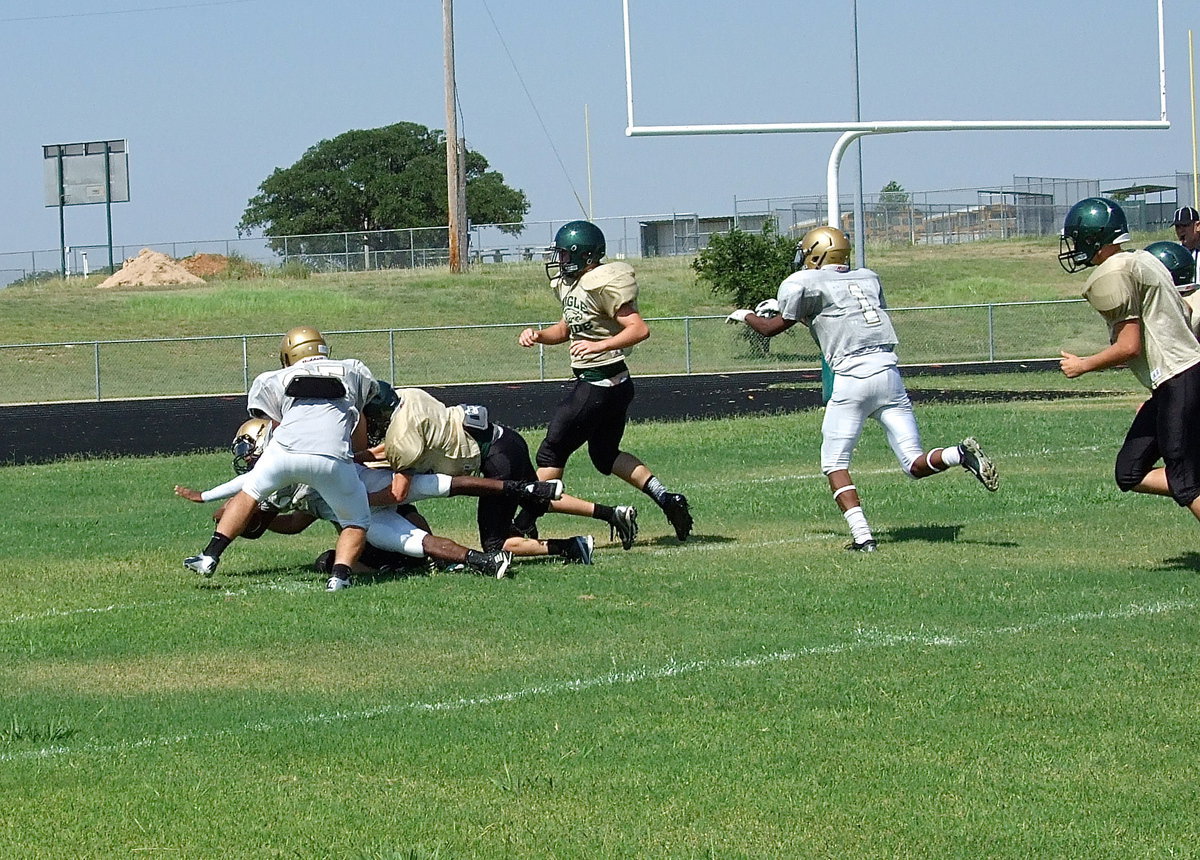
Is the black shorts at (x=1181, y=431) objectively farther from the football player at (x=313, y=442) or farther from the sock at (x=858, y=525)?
the football player at (x=313, y=442)

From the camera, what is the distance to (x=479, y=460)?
31.1 feet

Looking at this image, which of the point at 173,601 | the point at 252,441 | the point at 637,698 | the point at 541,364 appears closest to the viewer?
the point at 637,698

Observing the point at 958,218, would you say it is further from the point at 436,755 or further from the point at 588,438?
the point at 436,755

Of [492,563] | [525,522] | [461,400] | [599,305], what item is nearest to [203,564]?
[492,563]

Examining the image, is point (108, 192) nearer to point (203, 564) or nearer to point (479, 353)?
point (479, 353)

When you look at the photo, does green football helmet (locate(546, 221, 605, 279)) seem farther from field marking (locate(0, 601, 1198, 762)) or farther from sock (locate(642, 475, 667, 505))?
field marking (locate(0, 601, 1198, 762))

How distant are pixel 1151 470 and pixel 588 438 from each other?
3293 millimetres

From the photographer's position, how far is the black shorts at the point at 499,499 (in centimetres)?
952

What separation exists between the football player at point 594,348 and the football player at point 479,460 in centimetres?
30

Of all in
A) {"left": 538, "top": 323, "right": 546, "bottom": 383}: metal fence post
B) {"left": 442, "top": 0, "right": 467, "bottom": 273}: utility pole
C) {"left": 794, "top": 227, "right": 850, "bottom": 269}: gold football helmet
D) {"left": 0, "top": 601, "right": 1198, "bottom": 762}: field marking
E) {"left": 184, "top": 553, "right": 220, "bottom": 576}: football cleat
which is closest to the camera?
{"left": 0, "top": 601, "right": 1198, "bottom": 762}: field marking

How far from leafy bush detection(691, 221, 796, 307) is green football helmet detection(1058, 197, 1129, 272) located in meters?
28.5

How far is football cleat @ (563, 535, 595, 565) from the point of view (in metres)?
9.35

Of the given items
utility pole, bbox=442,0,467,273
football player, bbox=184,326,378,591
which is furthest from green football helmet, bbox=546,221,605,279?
utility pole, bbox=442,0,467,273

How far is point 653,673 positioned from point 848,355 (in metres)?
3.78
